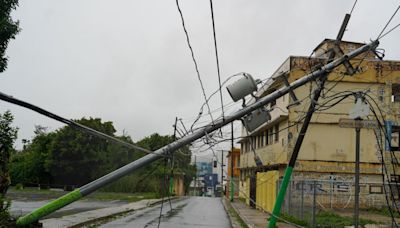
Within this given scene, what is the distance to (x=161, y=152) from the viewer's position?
27.6 feet

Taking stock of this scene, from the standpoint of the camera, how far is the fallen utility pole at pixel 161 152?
7885mm

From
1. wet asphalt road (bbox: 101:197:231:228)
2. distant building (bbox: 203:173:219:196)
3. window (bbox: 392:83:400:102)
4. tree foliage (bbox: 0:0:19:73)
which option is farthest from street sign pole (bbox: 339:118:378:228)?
distant building (bbox: 203:173:219:196)

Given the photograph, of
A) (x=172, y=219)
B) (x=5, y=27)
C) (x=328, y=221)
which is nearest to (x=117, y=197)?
(x=172, y=219)

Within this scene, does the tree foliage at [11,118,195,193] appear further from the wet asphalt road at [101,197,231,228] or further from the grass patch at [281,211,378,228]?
the grass patch at [281,211,378,228]

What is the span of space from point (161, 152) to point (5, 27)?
204 inches

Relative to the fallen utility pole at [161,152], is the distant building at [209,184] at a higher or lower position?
lower

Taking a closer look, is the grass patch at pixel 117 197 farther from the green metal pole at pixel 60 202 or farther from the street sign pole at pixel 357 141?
the street sign pole at pixel 357 141

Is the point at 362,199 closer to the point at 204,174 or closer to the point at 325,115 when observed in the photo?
the point at 325,115

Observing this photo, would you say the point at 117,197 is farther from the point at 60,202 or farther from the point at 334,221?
the point at 60,202

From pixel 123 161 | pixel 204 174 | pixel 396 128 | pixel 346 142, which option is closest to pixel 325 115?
pixel 346 142

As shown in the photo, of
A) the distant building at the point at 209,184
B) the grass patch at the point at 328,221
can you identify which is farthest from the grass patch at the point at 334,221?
the distant building at the point at 209,184

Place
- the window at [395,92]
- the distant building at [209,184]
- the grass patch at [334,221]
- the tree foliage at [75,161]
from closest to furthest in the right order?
the grass patch at [334,221] < the window at [395,92] < the tree foliage at [75,161] < the distant building at [209,184]

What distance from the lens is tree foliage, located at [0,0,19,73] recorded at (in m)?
11.0

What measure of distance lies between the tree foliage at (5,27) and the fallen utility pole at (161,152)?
4199mm
